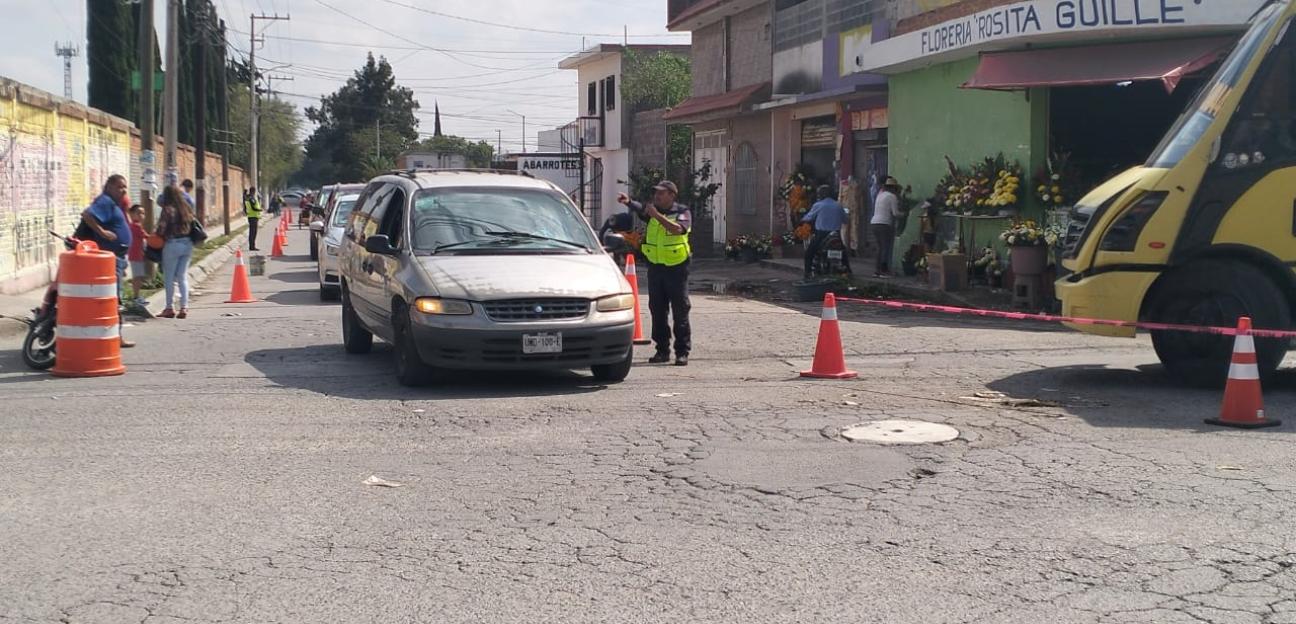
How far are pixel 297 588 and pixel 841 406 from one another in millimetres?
5319

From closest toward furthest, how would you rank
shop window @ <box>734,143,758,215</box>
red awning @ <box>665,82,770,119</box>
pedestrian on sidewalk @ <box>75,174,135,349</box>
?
pedestrian on sidewalk @ <box>75,174,135,349</box> → red awning @ <box>665,82,770,119</box> → shop window @ <box>734,143,758,215</box>

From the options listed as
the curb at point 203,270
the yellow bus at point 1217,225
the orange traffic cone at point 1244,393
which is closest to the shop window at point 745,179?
the curb at point 203,270

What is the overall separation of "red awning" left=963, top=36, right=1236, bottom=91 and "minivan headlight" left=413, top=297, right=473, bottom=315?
918cm

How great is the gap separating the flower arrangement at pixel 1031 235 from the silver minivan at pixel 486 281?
7.34 metres

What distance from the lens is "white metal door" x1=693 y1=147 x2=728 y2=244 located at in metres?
34.0

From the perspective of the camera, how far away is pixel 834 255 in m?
21.7

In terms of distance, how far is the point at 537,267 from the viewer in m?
11.2

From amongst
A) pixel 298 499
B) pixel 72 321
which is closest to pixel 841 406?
pixel 298 499

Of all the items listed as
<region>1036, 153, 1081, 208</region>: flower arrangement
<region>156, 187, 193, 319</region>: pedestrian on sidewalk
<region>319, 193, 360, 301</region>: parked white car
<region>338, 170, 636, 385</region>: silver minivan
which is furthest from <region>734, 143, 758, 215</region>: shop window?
<region>338, 170, 636, 385</region>: silver minivan

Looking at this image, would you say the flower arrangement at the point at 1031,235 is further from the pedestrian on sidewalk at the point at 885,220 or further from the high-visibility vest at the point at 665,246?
the high-visibility vest at the point at 665,246

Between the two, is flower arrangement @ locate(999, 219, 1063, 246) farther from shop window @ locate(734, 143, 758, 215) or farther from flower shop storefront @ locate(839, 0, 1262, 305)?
shop window @ locate(734, 143, 758, 215)

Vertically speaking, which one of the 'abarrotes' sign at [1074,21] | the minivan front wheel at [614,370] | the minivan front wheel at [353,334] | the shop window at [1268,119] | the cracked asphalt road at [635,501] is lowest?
the cracked asphalt road at [635,501]

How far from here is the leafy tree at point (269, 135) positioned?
92.8 meters

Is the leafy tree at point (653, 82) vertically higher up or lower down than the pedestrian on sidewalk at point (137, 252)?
higher up
